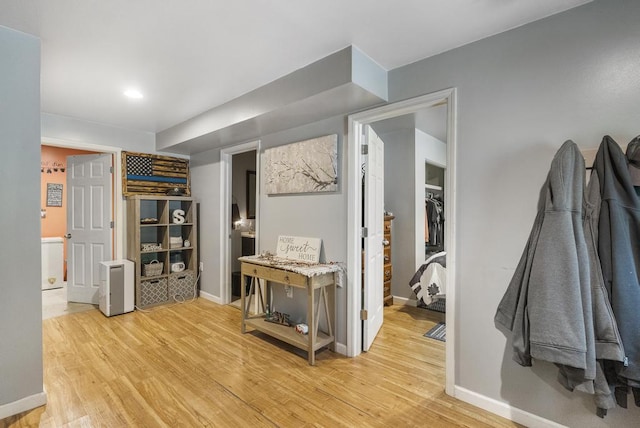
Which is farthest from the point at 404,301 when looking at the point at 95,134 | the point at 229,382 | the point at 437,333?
the point at 95,134

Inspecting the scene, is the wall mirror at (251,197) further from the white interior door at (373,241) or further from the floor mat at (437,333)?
the floor mat at (437,333)

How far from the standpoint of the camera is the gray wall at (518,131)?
1554 mm

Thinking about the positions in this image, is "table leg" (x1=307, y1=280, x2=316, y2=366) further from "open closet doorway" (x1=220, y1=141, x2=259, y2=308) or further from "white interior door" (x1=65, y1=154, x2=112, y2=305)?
"white interior door" (x1=65, y1=154, x2=112, y2=305)

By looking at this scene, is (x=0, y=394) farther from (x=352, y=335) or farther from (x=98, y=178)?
(x=98, y=178)

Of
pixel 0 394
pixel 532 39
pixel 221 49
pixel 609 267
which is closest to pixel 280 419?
pixel 0 394

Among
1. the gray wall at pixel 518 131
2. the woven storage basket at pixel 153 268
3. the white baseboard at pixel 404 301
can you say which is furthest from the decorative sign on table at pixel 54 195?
the gray wall at pixel 518 131

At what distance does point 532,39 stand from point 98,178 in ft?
15.8

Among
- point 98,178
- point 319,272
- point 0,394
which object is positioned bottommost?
point 0,394

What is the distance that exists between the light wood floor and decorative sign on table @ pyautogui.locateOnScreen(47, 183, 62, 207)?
2.80m

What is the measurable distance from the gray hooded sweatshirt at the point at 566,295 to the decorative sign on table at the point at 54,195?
21.5 ft

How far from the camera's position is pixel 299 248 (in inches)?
117

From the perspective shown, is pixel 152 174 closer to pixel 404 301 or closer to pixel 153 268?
pixel 153 268

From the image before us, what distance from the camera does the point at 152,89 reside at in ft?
9.13

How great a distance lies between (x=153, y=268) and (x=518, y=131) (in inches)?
166
